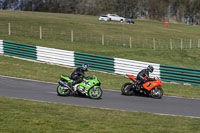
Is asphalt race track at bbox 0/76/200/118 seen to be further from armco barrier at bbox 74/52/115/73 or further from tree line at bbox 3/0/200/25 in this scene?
tree line at bbox 3/0/200/25

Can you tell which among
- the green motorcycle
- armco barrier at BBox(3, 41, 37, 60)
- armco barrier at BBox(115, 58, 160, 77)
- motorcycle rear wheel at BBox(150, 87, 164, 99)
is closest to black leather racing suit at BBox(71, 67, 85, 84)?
the green motorcycle

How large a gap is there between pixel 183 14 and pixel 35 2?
48626 mm

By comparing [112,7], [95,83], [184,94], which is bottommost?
[184,94]

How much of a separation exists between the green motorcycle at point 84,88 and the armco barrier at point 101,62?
28.0ft

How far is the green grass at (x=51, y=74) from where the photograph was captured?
67.9 ft


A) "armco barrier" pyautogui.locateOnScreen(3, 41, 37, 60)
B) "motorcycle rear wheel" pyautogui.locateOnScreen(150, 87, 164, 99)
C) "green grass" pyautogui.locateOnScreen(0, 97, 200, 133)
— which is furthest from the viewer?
"armco barrier" pyautogui.locateOnScreen(3, 41, 37, 60)

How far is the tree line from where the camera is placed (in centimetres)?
10406

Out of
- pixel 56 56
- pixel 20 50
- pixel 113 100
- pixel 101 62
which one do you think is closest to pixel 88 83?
pixel 113 100

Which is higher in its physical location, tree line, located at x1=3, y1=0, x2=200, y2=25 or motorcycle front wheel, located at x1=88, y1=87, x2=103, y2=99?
tree line, located at x1=3, y1=0, x2=200, y2=25

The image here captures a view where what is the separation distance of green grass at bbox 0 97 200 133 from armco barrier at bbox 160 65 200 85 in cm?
1088

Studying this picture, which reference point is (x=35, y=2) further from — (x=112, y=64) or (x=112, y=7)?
(x=112, y=64)

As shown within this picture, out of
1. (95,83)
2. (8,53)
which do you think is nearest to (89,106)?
(95,83)

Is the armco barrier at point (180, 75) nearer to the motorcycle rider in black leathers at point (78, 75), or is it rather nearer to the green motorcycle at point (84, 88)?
the green motorcycle at point (84, 88)

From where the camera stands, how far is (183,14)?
11506cm
